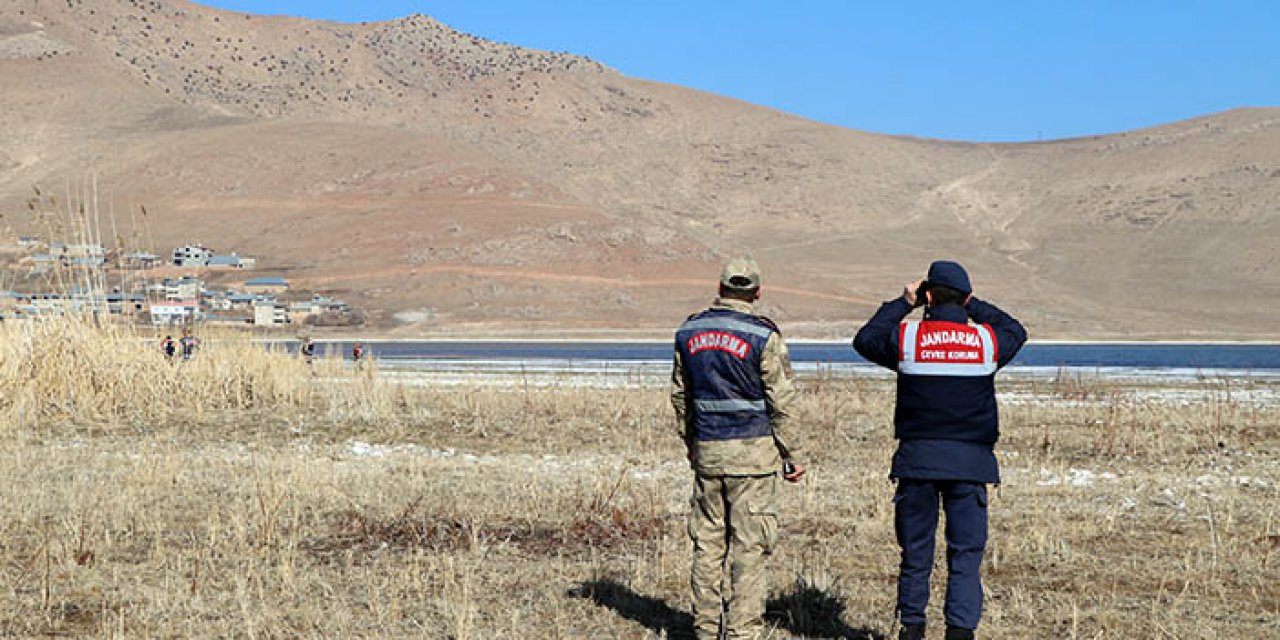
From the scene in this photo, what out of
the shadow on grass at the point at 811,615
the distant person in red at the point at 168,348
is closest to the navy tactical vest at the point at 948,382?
the shadow on grass at the point at 811,615

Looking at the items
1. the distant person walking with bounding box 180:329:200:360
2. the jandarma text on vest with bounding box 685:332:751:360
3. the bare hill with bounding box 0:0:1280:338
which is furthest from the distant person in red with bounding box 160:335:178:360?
the bare hill with bounding box 0:0:1280:338

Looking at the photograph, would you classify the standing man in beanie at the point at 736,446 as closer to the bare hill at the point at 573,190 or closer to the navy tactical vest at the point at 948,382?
the navy tactical vest at the point at 948,382

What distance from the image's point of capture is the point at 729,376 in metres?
6.79

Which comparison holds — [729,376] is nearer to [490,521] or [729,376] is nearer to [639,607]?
[639,607]

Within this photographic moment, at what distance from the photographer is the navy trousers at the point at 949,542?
21.3 ft

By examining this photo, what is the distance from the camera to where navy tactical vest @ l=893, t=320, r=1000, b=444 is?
21.3 ft

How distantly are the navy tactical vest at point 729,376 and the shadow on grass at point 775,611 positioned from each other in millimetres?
1215

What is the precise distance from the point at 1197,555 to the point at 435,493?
6070mm

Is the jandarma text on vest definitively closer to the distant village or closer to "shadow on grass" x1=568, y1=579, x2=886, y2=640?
"shadow on grass" x1=568, y1=579, x2=886, y2=640

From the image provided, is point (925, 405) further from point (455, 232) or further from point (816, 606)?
point (455, 232)

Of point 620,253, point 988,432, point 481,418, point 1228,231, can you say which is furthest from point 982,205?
point 988,432

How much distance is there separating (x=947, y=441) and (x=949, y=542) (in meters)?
0.51

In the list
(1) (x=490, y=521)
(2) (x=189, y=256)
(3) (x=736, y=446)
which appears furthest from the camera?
(2) (x=189, y=256)

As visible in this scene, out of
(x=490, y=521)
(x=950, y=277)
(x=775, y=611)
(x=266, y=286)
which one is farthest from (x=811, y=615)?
(x=266, y=286)
